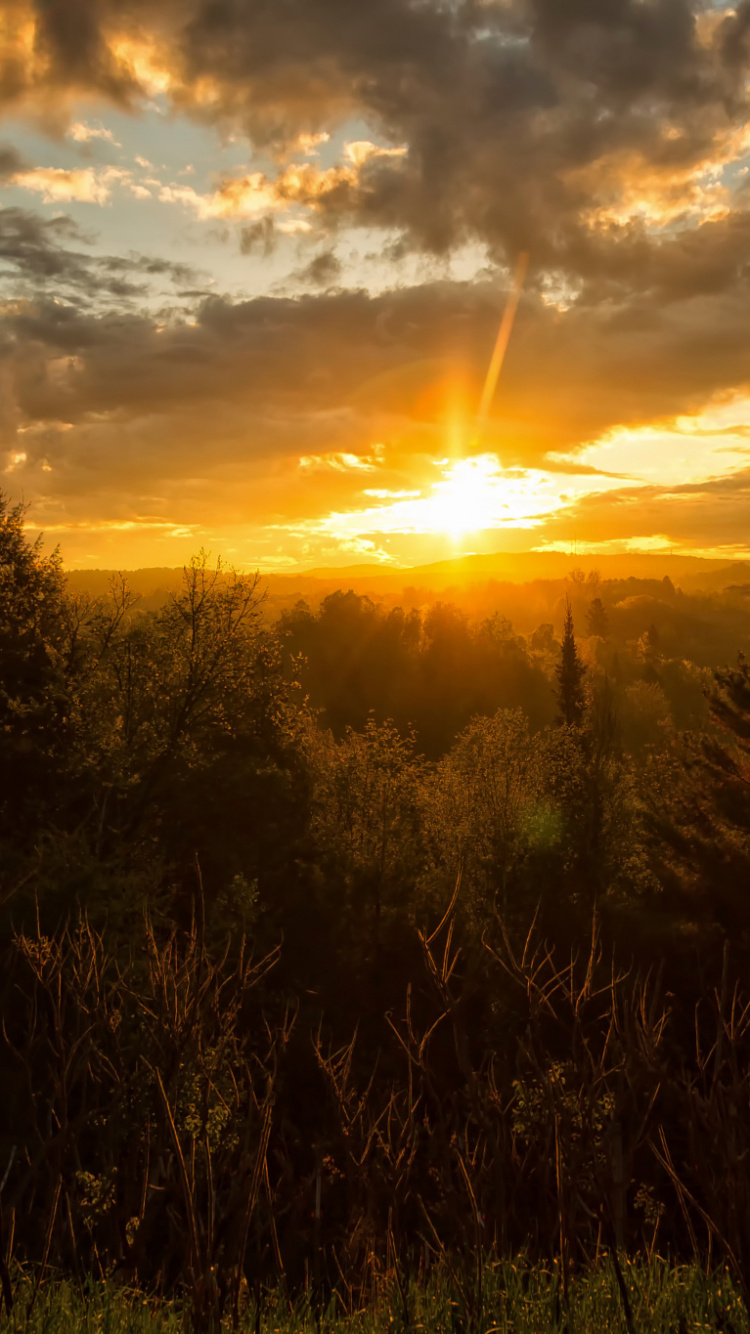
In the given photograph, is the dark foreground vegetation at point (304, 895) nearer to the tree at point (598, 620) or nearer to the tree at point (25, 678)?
the tree at point (25, 678)

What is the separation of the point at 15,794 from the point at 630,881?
90.5 feet

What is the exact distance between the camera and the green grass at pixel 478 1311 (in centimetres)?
537

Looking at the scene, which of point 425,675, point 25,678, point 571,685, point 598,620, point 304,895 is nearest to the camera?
point 25,678

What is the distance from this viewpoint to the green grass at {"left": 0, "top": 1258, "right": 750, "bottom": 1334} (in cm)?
537

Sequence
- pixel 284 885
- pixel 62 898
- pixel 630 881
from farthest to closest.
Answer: pixel 630 881
pixel 284 885
pixel 62 898

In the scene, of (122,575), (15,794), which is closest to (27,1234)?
(15,794)

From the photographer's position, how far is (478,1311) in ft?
17.3

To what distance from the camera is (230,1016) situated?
7621mm

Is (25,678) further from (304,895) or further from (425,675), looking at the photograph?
(425,675)

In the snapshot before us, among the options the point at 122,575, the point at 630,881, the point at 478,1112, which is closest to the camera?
the point at 478,1112

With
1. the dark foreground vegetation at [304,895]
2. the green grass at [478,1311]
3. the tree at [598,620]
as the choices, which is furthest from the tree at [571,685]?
the tree at [598,620]

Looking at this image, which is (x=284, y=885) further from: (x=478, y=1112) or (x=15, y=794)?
(x=478, y=1112)

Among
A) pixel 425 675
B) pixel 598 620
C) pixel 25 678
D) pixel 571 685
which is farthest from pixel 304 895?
pixel 598 620

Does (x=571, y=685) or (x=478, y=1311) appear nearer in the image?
(x=478, y=1311)
